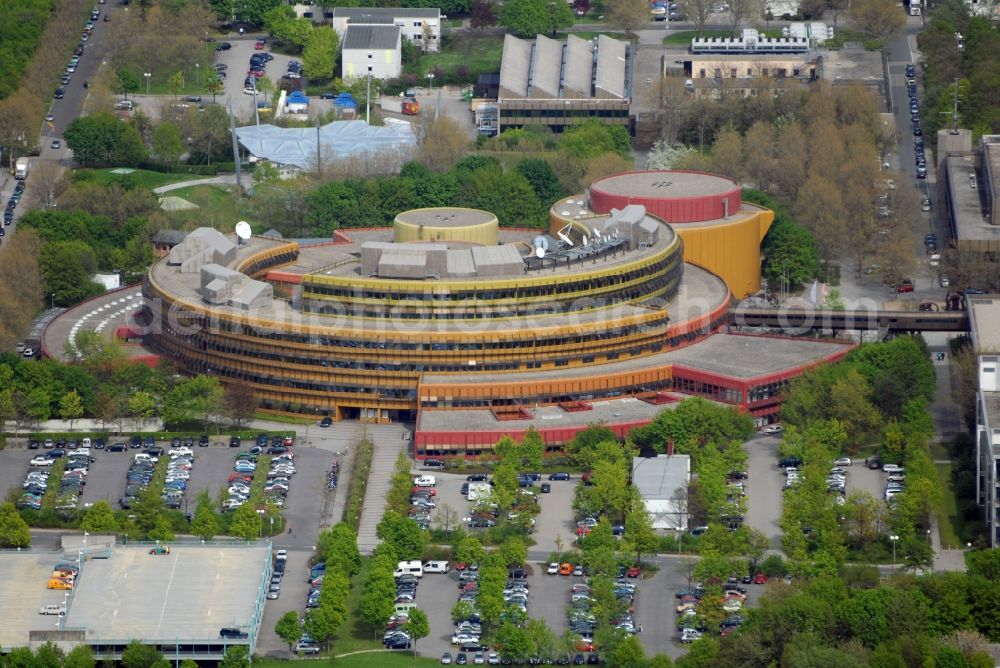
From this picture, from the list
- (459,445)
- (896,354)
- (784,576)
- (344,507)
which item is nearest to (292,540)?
(344,507)

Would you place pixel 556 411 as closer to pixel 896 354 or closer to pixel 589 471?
pixel 589 471

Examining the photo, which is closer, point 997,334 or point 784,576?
point 784,576

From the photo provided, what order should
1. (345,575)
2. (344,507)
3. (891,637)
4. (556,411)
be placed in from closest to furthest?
(891,637) → (345,575) → (344,507) → (556,411)

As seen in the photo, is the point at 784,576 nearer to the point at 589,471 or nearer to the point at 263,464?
the point at 589,471

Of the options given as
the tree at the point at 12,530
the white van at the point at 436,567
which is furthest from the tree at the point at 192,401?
the white van at the point at 436,567

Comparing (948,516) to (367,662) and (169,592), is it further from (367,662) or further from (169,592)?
(169,592)

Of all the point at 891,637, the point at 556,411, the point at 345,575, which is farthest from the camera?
the point at 556,411
